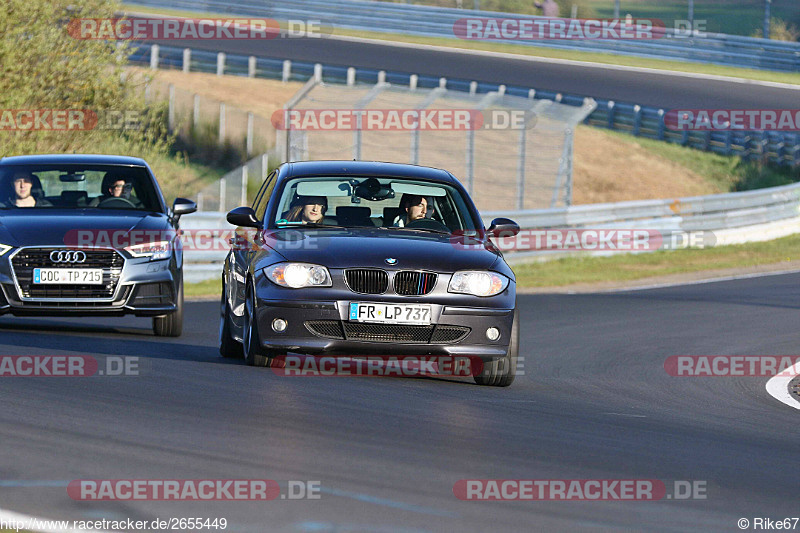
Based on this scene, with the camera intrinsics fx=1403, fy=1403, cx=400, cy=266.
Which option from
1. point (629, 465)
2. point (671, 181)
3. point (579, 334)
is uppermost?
point (629, 465)

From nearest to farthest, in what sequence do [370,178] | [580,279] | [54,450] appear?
1. [54,450]
2. [370,178]
3. [580,279]

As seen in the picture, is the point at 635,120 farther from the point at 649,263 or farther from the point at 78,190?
the point at 78,190

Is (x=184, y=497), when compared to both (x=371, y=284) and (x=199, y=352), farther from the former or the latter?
(x=199, y=352)

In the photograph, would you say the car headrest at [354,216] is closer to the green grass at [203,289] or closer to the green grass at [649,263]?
the green grass at [203,289]

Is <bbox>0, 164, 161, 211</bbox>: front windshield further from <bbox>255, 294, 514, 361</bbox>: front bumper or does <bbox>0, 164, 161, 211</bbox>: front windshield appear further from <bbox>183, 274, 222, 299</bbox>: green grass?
<bbox>183, 274, 222, 299</bbox>: green grass

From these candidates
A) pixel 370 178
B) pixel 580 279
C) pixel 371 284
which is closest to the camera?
pixel 371 284

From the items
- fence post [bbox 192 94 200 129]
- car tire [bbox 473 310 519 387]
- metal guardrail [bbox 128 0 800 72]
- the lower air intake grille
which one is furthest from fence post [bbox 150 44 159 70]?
the lower air intake grille

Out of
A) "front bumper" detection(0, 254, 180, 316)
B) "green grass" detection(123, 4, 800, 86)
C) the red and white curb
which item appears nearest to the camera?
the red and white curb

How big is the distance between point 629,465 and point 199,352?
5361 mm

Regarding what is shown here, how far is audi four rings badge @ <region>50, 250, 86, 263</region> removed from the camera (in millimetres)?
11875

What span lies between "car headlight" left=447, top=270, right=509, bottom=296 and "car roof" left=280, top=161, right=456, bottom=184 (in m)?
1.40

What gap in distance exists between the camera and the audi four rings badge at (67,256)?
11.9m

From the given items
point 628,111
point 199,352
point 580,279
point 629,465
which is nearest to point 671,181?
point 628,111

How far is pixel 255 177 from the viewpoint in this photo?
28.6 metres
